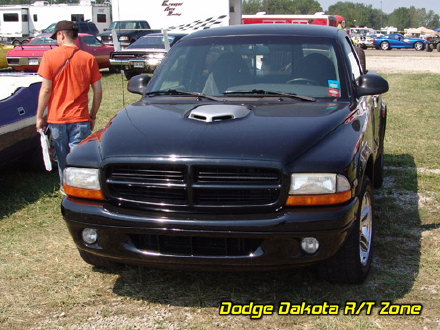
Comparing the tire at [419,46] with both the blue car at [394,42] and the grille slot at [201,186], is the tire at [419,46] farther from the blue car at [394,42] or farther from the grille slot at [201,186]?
the grille slot at [201,186]

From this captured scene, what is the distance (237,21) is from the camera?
3055cm

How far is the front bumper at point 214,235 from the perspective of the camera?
3.44m

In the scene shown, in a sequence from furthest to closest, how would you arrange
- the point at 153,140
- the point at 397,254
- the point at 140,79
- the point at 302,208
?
the point at 140,79 < the point at 397,254 < the point at 153,140 < the point at 302,208

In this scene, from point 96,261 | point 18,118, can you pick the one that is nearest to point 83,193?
point 96,261

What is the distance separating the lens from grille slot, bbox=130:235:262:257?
355cm

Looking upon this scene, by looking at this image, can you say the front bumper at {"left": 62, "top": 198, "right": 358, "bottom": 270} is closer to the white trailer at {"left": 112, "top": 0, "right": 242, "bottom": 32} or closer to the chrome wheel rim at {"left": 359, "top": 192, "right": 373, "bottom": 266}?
the chrome wheel rim at {"left": 359, "top": 192, "right": 373, "bottom": 266}

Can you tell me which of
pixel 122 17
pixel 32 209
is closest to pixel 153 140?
pixel 32 209

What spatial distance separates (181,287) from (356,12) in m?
162

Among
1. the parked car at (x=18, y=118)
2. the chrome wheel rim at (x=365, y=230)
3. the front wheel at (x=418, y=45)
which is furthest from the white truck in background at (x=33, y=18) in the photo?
the chrome wheel rim at (x=365, y=230)

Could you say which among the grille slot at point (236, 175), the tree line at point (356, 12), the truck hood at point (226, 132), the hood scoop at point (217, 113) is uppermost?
the hood scoop at point (217, 113)

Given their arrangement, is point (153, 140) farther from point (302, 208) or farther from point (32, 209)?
point (32, 209)

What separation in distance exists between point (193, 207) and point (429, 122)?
828 centimetres

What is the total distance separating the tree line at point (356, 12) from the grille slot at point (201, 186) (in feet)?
440

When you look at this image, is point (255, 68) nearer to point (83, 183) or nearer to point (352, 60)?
point (352, 60)
